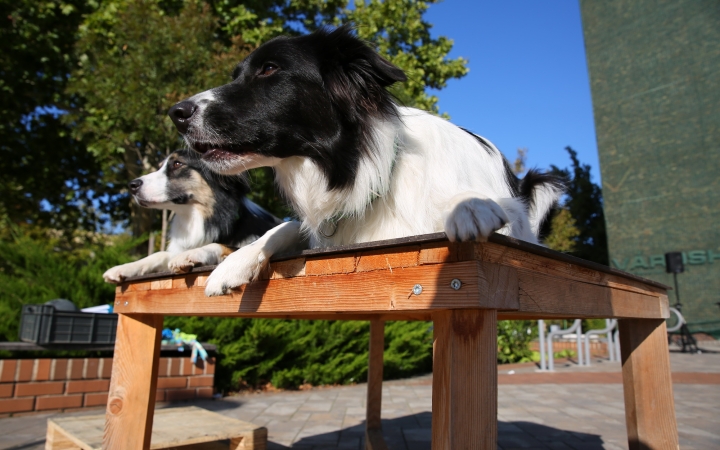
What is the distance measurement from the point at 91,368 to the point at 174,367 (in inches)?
29.6

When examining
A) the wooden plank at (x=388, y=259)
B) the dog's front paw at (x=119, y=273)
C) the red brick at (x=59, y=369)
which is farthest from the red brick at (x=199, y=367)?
Answer: the wooden plank at (x=388, y=259)

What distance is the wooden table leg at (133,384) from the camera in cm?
191

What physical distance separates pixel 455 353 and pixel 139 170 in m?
8.61

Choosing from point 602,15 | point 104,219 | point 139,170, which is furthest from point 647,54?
point 104,219

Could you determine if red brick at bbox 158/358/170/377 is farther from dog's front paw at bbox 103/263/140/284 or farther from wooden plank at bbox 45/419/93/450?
dog's front paw at bbox 103/263/140/284

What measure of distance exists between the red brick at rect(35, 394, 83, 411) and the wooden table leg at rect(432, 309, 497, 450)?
4.46 metres

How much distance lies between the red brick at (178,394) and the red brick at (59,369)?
93cm

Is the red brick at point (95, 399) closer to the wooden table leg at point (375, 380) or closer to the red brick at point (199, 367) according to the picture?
the red brick at point (199, 367)

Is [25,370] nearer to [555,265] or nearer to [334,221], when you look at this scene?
[334,221]

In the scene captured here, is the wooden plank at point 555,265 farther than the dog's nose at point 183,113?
No

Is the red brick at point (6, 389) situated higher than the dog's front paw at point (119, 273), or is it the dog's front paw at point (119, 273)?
the dog's front paw at point (119, 273)

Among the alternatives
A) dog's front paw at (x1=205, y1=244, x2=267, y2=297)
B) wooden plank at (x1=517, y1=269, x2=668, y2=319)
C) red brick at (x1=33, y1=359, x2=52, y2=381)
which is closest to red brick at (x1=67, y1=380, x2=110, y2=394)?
red brick at (x1=33, y1=359, x2=52, y2=381)

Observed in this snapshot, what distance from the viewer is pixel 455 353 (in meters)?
0.97

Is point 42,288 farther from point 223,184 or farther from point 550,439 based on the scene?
point 550,439
